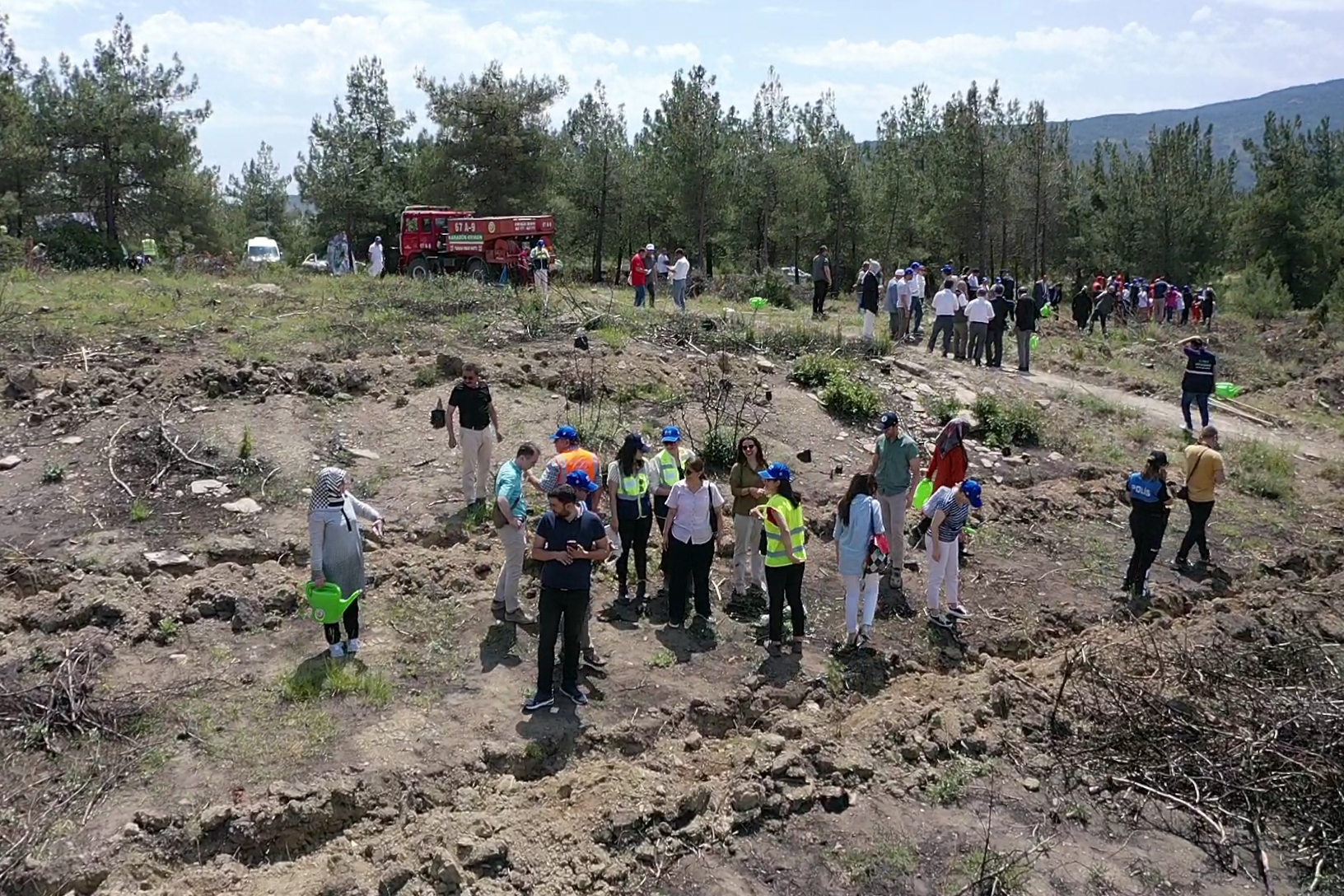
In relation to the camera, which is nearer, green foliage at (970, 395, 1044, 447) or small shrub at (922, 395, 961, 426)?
green foliage at (970, 395, 1044, 447)

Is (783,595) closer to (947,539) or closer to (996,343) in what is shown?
(947,539)

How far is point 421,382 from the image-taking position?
12.8 metres

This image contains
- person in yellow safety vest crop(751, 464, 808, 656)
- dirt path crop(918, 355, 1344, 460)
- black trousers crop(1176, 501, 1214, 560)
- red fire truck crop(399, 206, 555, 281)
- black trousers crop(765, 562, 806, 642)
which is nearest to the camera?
person in yellow safety vest crop(751, 464, 808, 656)

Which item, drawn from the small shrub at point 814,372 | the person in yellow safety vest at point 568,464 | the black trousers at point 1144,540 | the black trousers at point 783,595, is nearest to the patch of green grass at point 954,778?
the black trousers at point 783,595

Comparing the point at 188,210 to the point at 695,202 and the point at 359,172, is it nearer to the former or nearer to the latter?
the point at 359,172

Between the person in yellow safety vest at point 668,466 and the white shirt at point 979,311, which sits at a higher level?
the white shirt at point 979,311

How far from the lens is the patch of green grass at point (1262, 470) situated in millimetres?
13336

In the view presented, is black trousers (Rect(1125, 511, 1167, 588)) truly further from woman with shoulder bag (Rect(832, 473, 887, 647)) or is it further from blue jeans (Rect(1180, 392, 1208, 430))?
blue jeans (Rect(1180, 392, 1208, 430))

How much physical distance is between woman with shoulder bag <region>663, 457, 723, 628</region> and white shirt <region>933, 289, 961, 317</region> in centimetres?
1049

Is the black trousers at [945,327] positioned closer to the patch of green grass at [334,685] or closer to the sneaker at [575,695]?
the sneaker at [575,695]

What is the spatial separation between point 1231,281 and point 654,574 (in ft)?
130

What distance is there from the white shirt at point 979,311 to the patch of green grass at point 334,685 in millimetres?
13108

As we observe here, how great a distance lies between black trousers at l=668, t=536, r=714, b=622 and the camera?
817cm

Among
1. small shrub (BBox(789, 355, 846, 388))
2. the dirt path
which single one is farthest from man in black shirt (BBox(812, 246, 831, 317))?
small shrub (BBox(789, 355, 846, 388))
